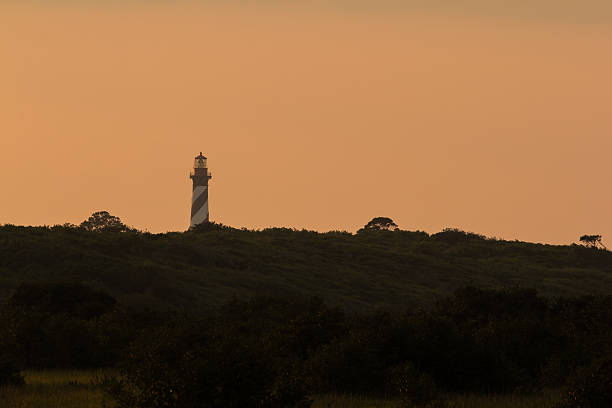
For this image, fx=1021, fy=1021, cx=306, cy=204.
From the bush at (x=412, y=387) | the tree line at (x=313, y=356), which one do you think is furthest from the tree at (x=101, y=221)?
the bush at (x=412, y=387)

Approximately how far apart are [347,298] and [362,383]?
49.1m

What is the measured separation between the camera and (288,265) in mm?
86750

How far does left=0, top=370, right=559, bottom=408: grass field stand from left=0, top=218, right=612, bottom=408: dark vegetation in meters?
0.65

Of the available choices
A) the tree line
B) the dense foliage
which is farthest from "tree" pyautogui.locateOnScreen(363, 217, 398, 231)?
the tree line

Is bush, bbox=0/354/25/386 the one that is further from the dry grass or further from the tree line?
the dry grass

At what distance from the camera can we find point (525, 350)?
99.2 feet

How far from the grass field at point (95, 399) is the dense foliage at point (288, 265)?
107 ft

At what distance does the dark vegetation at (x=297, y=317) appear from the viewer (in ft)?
59.6

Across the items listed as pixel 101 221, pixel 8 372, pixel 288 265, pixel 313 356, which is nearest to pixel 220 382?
pixel 8 372

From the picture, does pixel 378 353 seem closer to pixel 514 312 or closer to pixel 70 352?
pixel 70 352

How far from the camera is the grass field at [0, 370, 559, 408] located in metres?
21.3

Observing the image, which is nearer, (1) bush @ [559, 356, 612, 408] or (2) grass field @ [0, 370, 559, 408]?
(1) bush @ [559, 356, 612, 408]

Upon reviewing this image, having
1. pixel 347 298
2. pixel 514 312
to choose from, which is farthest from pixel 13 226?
pixel 514 312

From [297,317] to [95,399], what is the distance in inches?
370
